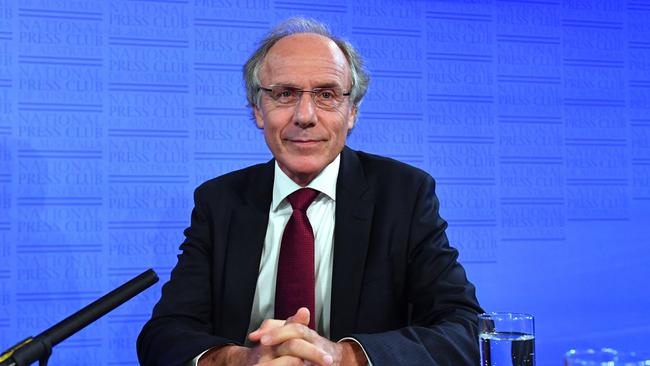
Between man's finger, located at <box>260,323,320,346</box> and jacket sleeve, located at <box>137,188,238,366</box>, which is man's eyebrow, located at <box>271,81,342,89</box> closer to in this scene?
jacket sleeve, located at <box>137,188,238,366</box>

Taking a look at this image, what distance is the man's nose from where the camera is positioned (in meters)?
2.01

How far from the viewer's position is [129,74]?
2.77 meters

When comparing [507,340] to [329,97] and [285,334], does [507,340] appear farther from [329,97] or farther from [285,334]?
[329,97]

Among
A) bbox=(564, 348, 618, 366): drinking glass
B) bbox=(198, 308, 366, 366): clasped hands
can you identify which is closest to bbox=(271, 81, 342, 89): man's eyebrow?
bbox=(198, 308, 366, 366): clasped hands

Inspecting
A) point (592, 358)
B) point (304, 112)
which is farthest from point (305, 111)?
point (592, 358)

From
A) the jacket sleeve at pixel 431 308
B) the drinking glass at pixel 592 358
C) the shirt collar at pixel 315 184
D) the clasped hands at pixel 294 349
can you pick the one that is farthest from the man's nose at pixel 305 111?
the drinking glass at pixel 592 358

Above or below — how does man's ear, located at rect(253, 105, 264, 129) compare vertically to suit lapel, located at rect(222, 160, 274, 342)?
above

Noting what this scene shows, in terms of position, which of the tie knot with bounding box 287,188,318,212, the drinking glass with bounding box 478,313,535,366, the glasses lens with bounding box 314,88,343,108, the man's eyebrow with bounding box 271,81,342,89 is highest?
the man's eyebrow with bounding box 271,81,342,89

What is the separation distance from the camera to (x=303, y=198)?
207 centimetres

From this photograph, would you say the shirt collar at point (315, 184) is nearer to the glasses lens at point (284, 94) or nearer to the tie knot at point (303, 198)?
the tie knot at point (303, 198)

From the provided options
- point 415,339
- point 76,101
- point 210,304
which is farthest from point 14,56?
point 415,339

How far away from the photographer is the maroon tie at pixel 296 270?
1.95 meters

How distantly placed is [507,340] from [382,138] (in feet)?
6.01

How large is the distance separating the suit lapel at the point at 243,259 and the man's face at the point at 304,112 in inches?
5.6
